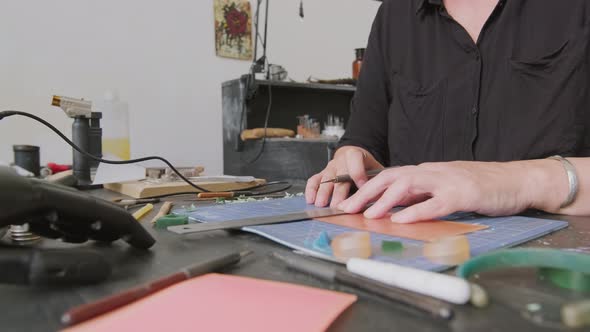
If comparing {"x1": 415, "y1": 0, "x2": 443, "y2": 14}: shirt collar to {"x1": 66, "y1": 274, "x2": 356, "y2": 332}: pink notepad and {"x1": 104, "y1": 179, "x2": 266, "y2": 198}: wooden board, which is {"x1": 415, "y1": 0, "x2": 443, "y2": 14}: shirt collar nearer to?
{"x1": 104, "y1": 179, "x2": 266, "y2": 198}: wooden board

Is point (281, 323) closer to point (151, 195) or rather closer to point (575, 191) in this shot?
point (575, 191)

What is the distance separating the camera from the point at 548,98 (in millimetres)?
879

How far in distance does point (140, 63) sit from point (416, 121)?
150cm

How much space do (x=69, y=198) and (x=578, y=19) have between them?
39.2 inches

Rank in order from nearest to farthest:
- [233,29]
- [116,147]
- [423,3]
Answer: [423,3], [116,147], [233,29]

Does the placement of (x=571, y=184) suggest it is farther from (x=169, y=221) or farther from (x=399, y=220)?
(x=169, y=221)

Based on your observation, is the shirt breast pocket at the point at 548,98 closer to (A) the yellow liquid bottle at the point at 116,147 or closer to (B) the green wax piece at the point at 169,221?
(B) the green wax piece at the point at 169,221

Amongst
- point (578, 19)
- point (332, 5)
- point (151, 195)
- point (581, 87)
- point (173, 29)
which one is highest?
point (332, 5)

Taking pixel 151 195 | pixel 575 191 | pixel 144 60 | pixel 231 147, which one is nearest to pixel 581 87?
pixel 575 191

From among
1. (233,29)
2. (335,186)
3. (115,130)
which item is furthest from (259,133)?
(335,186)

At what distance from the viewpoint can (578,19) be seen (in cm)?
87

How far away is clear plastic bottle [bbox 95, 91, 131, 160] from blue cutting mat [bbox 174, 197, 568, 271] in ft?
2.19

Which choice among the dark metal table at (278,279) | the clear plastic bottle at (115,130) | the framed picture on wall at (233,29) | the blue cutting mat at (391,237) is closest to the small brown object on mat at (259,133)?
the clear plastic bottle at (115,130)

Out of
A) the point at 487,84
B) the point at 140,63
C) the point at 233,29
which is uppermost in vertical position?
the point at 233,29
